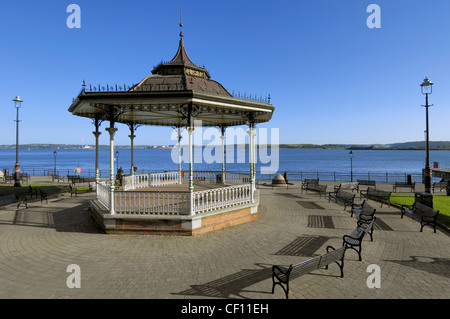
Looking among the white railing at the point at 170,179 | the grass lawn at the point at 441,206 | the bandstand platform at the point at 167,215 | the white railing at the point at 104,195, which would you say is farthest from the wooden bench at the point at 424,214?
the white railing at the point at 104,195

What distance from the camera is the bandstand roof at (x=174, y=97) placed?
8625mm

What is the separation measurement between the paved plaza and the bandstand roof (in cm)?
474

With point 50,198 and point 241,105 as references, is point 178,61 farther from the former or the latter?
point 50,198

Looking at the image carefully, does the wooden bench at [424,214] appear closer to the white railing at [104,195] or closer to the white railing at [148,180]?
the white railing at [104,195]

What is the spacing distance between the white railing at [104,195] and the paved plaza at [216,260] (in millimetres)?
979

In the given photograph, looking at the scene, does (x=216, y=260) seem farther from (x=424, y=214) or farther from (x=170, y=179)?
(x=170, y=179)

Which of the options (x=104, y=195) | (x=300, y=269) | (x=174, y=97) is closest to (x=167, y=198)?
(x=104, y=195)

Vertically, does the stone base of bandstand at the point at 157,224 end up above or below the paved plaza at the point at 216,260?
above

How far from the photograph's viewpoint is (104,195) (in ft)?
33.1

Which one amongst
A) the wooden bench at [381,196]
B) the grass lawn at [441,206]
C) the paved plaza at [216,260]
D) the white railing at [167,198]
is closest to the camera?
the paved plaza at [216,260]

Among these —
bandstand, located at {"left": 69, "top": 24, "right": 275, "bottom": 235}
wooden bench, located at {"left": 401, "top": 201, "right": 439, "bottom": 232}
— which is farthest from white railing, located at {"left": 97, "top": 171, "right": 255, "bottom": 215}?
wooden bench, located at {"left": 401, "top": 201, "right": 439, "bottom": 232}

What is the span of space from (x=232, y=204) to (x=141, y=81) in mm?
6629

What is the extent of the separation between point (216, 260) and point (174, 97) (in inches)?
219
